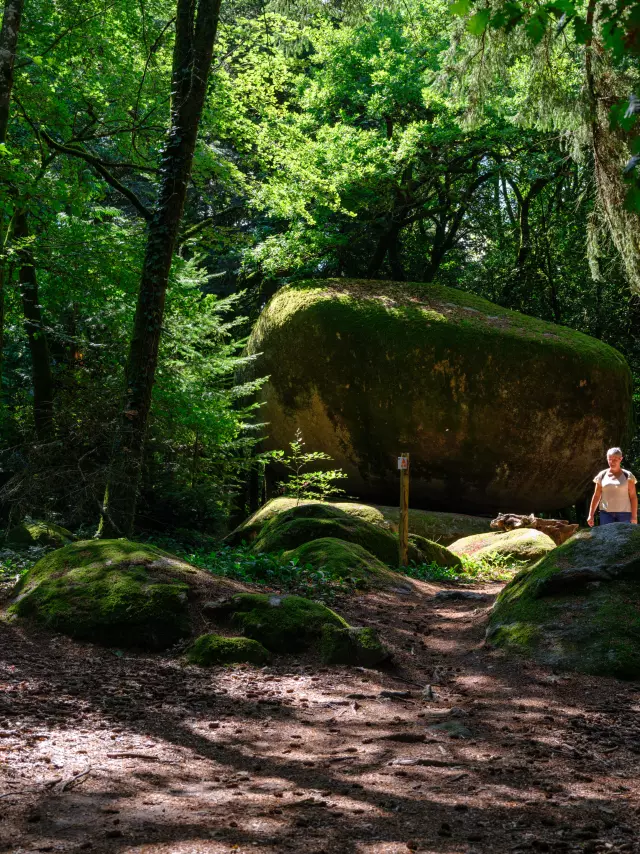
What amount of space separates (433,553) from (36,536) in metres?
5.66

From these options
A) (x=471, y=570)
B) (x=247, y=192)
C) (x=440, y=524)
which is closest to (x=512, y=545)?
(x=471, y=570)

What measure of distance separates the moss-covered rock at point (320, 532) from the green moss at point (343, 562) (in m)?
0.51

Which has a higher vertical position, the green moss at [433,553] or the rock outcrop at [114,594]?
the rock outcrop at [114,594]

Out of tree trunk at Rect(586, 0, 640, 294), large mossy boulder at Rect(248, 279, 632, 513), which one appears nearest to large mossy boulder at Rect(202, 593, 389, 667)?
tree trunk at Rect(586, 0, 640, 294)

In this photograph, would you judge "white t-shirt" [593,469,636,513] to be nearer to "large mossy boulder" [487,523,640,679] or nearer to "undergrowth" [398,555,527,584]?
"large mossy boulder" [487,523,640,679]

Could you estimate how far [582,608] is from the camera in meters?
5.30

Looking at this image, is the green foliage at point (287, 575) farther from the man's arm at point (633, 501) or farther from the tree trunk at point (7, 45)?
the tree trunk at point (7, 45)

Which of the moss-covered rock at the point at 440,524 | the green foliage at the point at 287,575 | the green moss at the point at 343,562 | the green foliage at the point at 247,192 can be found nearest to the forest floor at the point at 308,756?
the green foliage at the point at 287,575

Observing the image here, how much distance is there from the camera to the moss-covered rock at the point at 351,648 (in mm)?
4973

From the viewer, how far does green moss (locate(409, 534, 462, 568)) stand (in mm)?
11031

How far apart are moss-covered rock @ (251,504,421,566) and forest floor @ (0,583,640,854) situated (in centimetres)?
392

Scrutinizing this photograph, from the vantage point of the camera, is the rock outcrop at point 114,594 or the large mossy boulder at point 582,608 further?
the rock outcrop at point 114,594

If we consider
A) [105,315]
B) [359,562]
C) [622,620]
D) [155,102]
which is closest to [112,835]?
[622,620]

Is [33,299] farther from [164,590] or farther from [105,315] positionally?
[164,590]
